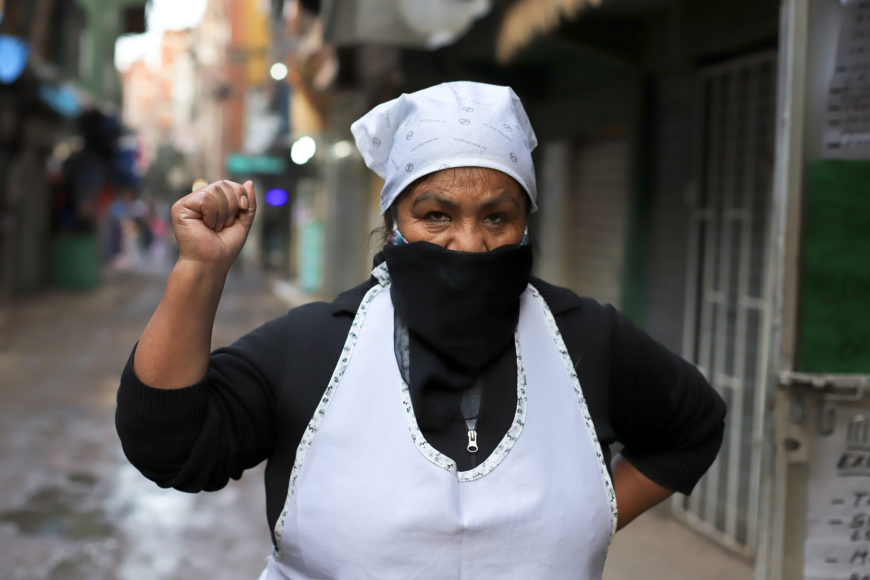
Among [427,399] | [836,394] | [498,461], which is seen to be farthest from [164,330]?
[836,394]

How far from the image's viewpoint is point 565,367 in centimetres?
178

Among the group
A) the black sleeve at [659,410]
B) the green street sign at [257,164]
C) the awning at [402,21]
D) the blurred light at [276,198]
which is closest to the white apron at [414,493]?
the black sleeve at [659,410]

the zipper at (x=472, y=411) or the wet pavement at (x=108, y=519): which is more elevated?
the zipper at (x=472, y=411)

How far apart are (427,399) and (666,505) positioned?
15.0ft

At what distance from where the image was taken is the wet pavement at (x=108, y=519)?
521 centimetres

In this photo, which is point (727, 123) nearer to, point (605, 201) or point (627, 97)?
point (627, 97)

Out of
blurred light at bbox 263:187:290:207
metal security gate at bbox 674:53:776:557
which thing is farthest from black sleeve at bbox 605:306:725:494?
blurred light at bbox 263:187:290:207

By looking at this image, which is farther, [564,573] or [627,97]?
[627,97]

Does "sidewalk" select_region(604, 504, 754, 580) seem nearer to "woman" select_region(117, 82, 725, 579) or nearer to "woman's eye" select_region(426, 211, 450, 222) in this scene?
"woman" select_region(117, 82, 725, 579)

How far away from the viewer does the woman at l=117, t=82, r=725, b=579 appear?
1611mm

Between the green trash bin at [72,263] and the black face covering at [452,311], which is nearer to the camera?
the black face covering at [452,311]

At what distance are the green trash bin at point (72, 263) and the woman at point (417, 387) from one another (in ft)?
73.2

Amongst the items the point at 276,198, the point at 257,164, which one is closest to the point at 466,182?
the point at 276,198

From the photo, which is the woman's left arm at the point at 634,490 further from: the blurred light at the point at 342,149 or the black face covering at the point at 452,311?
the blurred light at the point at 342,149
